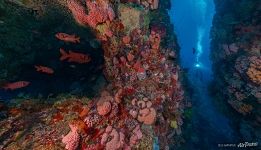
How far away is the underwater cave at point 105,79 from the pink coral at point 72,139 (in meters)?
0.02

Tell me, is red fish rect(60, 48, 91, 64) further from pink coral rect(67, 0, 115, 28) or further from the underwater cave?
pink coral rect(67, 0, 115, 28)

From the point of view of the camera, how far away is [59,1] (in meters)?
7.32

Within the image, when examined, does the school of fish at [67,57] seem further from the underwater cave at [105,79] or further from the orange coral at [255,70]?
the orange coral at [255,70]

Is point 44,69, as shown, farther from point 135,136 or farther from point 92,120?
point 135,136

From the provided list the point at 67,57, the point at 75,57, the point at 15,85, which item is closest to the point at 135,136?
the point at 75,57

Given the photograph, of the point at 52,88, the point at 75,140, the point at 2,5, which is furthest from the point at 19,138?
the point at 2,5

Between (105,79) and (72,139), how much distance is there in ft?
8.38

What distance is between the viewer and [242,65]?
1053 centimetres

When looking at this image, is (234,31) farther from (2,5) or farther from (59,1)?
(2,5)

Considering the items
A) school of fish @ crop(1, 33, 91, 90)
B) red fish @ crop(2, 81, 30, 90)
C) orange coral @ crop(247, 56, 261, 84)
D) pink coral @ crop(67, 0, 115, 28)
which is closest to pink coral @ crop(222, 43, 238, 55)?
orange coral @ crop(247, 56, 261, 84)

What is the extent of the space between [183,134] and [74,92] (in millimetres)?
6563

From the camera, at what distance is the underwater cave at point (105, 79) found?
593 cm

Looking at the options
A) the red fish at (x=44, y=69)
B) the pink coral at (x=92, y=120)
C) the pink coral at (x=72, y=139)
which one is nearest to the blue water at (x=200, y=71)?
the pink coral at (x=92, y=120)

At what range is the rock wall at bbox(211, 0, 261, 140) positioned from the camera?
33.5 feet
